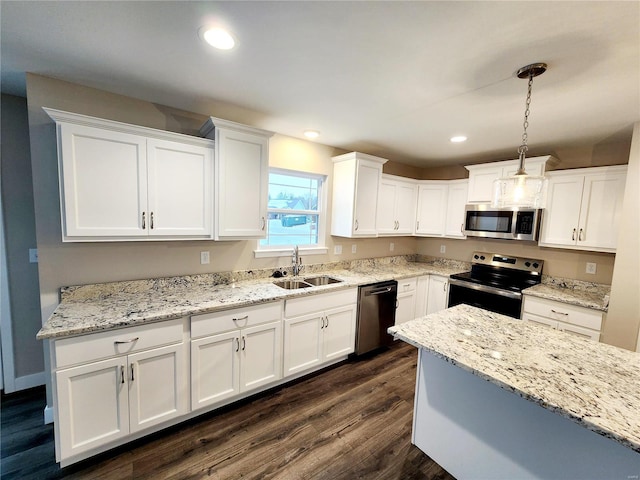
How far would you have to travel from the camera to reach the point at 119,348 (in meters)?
1.69

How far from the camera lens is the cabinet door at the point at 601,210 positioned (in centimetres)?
261

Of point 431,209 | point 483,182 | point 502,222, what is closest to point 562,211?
point 502,222

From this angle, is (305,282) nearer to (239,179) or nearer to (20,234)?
(239,179)

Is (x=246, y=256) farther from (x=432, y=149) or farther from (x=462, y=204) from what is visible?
(x=462, y=204)

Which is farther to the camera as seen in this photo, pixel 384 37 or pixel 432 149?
pixel 432 149

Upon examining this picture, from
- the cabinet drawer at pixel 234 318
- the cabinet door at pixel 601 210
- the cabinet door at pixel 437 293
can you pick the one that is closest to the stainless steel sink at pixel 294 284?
the cabinet drawer at pixel 234 318

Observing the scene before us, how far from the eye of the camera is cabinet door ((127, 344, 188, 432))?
1.78 metres

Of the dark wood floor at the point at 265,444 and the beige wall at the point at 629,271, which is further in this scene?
the beige wall at the point at 629,271

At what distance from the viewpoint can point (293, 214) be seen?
3.25 meters

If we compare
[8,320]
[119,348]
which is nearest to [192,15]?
[119,348]

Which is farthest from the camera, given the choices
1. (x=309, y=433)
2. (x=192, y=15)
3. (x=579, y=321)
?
(x=579, y=321)

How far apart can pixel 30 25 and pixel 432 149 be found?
3485 mm

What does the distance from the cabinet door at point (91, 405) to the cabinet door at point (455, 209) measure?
3.97m

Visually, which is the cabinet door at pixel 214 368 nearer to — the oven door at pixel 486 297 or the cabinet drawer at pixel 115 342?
the cabinet drawer at pixel 115 342
